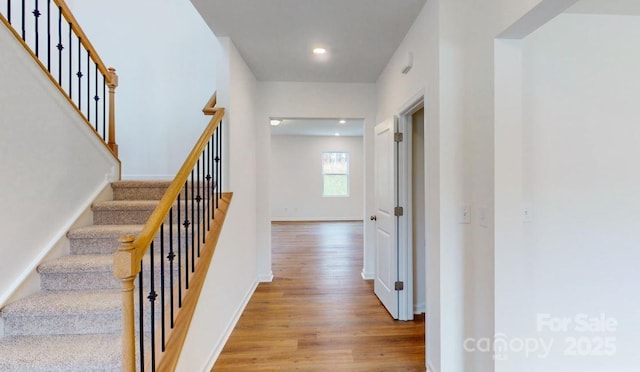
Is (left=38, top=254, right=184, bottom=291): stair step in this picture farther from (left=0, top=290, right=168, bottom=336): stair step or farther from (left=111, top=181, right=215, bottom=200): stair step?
(left=111, top=181, right=215, bottom=200): stair step

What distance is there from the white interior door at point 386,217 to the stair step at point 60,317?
225 cm

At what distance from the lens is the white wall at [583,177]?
1761mm

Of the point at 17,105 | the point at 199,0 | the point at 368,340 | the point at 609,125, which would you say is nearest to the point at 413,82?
the point at 609,125

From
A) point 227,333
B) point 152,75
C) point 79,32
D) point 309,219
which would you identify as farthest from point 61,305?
point 309,219

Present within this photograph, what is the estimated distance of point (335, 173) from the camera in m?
9.11

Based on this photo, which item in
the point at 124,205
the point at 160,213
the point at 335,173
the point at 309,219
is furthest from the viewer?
the point at 335,173

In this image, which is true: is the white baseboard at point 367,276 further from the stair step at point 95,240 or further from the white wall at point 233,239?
Result: the stair step at point 95,240

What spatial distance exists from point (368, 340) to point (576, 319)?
143 cm

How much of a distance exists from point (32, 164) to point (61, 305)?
0.92 metres

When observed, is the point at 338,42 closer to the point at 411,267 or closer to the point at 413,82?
the point at 413,82

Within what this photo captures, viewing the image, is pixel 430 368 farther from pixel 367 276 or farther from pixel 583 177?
pixel 367 276

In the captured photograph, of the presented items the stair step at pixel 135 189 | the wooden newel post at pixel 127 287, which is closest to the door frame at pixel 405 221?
the stair step at pixel 135 189

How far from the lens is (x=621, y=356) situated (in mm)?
1825

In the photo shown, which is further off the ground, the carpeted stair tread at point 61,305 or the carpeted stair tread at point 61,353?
the carpeted stair tread at point 61,305
